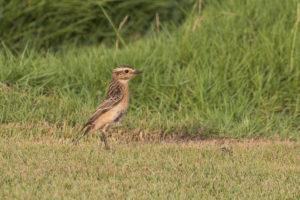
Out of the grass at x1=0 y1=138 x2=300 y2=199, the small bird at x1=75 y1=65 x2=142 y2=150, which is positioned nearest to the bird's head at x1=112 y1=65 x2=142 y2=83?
the small bird at x1=75 y1=65 x2=142 y2=150

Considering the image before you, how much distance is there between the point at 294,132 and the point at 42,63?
4665 millimetres

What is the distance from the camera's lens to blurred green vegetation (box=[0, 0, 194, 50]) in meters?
12.3

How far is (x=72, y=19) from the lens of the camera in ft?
42.7

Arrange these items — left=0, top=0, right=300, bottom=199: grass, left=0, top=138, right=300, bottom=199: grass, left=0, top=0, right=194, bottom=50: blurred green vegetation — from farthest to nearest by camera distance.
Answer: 1. left=0, top=0, right=194, bottom=50: blurred green vegetation
2. left=0, top=0, right=300, bottom=199: grass
3. left=0, top=138, right=300, bottom=199: grass

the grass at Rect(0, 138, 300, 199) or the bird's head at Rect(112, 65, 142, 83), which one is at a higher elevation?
the bird's head at Rect(112, 65, 142, 83)

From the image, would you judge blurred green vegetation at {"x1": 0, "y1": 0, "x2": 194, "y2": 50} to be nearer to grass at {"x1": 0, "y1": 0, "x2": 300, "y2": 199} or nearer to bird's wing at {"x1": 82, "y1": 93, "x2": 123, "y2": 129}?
grass at {"x1": 0, "y1": 0, "x2": 300, "y2": 199}

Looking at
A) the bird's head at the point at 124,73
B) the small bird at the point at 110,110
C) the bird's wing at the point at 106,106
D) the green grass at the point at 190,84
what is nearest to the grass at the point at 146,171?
the small bird at the point at 110,110

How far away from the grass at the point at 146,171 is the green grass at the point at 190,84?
1060mm

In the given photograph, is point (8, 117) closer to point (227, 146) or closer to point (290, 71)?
point (227, 146)

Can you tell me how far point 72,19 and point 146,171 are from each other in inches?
293

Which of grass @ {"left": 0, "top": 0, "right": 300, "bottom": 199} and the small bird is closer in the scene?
grass @ {"left": 0, "top": 0, "right": 300, "bottom": 199}

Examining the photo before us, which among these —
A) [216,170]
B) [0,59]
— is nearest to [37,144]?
[216,170]

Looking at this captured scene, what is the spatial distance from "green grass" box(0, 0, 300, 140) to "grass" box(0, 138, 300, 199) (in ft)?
3.48

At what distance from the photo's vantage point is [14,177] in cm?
596
